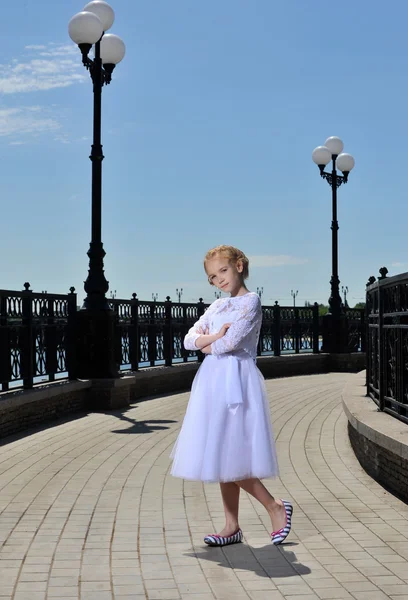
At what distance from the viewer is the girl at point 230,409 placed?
5258mm

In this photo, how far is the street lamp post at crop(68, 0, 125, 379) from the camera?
14.0 meters

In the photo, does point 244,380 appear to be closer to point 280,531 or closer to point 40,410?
point 280,531

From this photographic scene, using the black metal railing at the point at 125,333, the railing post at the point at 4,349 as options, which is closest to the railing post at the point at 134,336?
the black metal railing at the point at 125,333

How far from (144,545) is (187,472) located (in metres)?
0.69

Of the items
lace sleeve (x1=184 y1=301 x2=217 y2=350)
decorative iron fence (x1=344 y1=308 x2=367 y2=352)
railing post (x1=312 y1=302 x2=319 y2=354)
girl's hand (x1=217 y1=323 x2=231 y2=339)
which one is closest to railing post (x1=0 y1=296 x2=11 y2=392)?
lace sleeve (x1=184 y1=301 x2=217 y2=350)

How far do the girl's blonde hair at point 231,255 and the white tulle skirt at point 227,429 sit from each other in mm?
542

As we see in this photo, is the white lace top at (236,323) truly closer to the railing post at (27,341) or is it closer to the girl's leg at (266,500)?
the girl's leg at (266,500)

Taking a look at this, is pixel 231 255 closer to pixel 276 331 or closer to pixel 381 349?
pixel 381 349

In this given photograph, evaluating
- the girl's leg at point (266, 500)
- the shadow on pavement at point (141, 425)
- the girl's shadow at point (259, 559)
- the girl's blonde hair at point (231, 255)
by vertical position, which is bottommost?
the girl's shadow at point (259, 559)

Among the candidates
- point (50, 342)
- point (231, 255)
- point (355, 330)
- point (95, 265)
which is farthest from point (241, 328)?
point (355, 330)

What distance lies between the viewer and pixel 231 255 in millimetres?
5449

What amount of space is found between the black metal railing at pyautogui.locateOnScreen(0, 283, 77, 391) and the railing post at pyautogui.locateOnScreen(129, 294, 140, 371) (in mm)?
2214

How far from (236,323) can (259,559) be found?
1.42 m

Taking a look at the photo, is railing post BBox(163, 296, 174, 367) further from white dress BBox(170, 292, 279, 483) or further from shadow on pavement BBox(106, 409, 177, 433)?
white dress BBox(170, 292, 279, 483)
